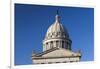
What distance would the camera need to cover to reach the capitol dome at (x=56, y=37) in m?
2.23

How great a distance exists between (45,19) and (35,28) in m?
0.14

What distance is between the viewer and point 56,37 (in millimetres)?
2271

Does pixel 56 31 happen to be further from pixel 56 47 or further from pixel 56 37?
pixel 56 47

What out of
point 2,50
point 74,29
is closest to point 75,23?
point 74,29

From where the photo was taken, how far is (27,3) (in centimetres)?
214

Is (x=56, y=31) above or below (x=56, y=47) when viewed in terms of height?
above

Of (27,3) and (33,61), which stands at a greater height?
(27,3)

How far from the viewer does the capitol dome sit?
2.23m

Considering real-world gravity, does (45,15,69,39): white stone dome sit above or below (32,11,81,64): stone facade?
above

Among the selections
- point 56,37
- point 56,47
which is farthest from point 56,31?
point 56,47

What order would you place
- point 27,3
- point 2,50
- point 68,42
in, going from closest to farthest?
point 2,50, point 27,3, point 68,42

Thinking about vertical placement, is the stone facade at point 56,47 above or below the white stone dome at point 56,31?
below
